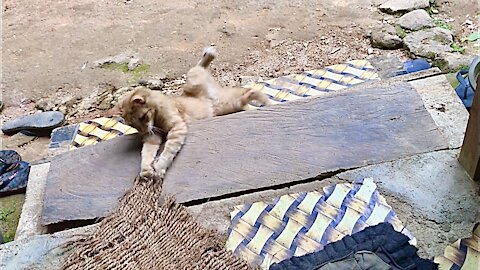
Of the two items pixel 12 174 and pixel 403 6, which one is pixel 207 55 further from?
pixel 403 6

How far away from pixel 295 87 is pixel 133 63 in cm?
164

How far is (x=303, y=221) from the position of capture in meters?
2.25

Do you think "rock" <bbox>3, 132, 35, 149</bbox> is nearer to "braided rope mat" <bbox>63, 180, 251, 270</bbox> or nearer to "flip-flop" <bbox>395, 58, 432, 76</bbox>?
"braided rope mat" <bbox>63, 180, 251, 270</bbox>

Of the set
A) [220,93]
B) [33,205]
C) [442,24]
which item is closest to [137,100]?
[220,93]

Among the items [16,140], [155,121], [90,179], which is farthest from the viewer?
[16,140]

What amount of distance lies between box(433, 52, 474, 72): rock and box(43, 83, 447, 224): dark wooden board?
1.20 m

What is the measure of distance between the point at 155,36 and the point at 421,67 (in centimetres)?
227

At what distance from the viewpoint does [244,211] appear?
2.33 metres

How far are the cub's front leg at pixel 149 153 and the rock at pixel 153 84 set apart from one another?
1596 millimetres

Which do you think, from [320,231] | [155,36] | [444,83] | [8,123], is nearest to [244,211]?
[320,231]

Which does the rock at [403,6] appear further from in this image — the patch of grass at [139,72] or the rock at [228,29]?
the patch of grass at [139,72]

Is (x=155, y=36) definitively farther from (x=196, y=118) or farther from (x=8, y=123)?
(x=196, y=118)

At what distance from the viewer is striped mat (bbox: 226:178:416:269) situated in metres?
2.16

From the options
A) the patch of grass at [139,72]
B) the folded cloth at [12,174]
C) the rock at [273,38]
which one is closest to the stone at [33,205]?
the folded cloth at [12,174]
